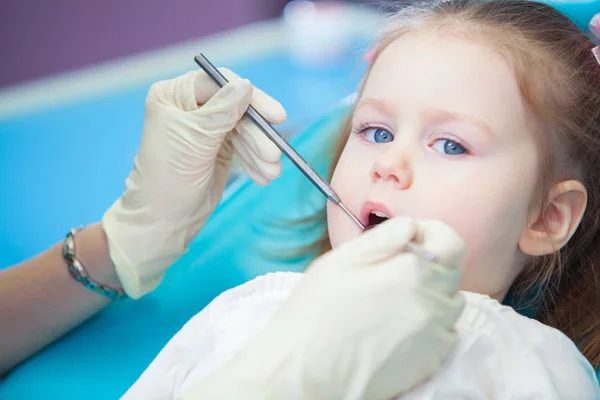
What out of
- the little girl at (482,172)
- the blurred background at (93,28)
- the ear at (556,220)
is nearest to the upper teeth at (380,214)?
the little girl at (482,172)

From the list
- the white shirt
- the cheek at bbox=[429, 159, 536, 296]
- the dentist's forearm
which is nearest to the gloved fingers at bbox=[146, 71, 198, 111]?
the dentist's forearm

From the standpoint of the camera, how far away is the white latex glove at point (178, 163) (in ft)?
3.84

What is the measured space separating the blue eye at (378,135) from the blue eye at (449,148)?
8cm

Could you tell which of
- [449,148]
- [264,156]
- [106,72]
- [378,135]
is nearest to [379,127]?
[378,135]

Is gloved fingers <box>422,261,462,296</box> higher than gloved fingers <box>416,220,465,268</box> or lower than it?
lower

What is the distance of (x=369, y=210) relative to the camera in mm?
1003

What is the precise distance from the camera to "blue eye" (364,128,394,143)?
106cm

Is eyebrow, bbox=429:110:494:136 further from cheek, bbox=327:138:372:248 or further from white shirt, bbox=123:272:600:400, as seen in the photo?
white shirt, bbox=123:272:600:400

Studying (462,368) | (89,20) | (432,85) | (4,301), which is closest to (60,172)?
(4,301)

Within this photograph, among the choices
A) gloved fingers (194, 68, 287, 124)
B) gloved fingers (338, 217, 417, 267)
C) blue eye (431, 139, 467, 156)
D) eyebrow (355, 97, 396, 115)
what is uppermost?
gloved fingers (194, 68, 287, 124)

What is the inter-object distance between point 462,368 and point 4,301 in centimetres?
78

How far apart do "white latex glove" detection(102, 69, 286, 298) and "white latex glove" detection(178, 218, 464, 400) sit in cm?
42

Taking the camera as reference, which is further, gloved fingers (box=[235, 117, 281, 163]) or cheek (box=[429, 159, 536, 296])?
gloved fingers (box=[235, 117, 281, 163])

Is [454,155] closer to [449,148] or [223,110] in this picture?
[449,148]
